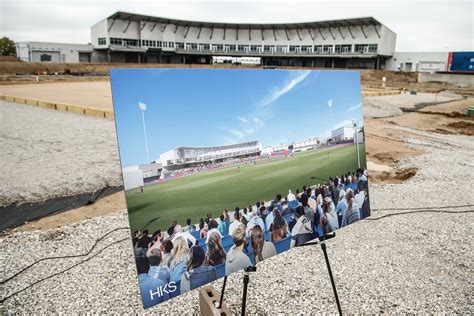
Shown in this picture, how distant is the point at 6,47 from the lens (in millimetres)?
81312

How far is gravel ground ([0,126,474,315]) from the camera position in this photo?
13.5 feet

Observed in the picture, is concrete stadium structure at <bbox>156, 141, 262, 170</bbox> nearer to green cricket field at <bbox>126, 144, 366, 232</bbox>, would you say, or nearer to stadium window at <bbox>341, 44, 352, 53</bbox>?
green cricket field at <bbox>126, 144, 366, 232</bbox>

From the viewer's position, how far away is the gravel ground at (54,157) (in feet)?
26.8

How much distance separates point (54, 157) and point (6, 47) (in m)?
91.7

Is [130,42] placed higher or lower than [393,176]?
higher

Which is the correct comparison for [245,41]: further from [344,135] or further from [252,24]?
[344,135]

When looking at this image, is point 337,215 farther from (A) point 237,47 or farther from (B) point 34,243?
(A) point 237,47

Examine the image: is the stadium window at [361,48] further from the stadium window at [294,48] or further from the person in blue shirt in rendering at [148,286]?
the person in blue shirt in rendering at [148,286]

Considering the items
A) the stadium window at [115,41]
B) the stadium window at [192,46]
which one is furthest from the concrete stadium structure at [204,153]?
the stadium window at [192,46]

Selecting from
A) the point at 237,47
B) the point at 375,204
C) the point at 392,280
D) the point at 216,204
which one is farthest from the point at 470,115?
the point at 237,47

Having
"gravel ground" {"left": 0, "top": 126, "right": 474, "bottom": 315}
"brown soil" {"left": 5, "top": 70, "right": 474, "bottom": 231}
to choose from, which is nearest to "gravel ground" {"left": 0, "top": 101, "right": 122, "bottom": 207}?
"brown soil" {"left": 5, "top": 70, "right": 474, "bottom": 231}

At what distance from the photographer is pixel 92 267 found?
16.0 feet

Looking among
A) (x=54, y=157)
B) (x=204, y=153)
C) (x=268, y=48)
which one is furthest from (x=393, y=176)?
(x=268, y=48)

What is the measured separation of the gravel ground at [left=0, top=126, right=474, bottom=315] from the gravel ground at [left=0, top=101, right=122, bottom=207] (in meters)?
2.29
